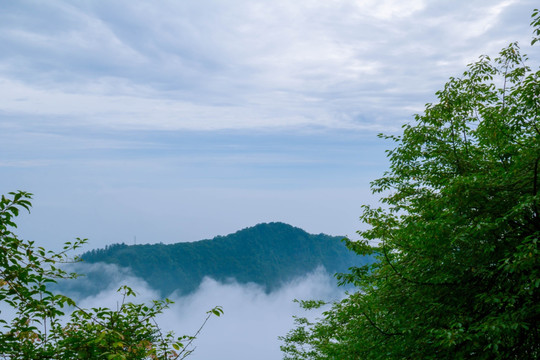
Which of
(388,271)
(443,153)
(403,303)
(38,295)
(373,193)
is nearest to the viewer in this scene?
(38,295)

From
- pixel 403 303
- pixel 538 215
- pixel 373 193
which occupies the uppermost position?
pixel 373 193

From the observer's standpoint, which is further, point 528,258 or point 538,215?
point 538,215

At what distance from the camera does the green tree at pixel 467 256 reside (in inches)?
330

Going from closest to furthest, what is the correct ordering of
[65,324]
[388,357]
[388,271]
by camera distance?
[65,324] < [388,357] < [388,271]

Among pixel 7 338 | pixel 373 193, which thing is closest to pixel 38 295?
pixel 7 338

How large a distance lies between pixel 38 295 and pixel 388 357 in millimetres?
8373

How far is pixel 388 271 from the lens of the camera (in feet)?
41.8

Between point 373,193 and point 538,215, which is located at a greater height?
point 373,193

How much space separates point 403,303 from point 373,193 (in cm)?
607

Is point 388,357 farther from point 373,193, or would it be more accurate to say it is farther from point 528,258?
point 373,193

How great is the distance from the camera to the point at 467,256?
10.0 m

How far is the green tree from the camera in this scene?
8.39 metres

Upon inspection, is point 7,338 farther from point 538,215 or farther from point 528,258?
point 538,215

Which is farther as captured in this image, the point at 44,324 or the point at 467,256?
the point at 467,256
